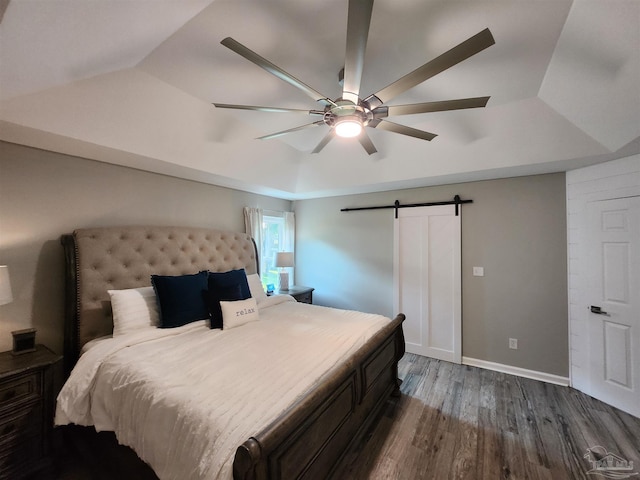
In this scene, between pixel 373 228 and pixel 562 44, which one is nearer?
pixel 562 44

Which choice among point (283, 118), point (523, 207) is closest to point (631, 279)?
point (523, 207)

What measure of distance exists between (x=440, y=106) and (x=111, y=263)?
286 centimetres

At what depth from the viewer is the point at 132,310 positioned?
212cm

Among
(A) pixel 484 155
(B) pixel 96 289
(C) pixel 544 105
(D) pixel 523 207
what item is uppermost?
(C) pixel 544 105

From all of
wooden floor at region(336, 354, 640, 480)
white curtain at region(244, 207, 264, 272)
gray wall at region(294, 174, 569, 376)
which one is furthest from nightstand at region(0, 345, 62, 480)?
gray wall at region(294, 174, 569, 376)

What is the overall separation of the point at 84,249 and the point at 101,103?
116 cm

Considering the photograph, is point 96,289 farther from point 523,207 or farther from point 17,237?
point 523,207

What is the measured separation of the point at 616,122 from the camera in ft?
6.43

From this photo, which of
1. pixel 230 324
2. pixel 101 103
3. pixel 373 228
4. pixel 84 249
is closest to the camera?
pixel 101 103

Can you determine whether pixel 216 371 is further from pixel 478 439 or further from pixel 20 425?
pixel 478 439

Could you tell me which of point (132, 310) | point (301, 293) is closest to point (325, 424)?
point (132, 310)

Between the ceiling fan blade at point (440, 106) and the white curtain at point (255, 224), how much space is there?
8.54 ft

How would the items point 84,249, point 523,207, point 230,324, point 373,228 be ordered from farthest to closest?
point 373,228
point 523,207
point 230,324
point 84,249

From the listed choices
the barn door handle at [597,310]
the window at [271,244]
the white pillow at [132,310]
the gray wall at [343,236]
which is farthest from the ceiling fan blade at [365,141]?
the barn door handle at [597,310]
